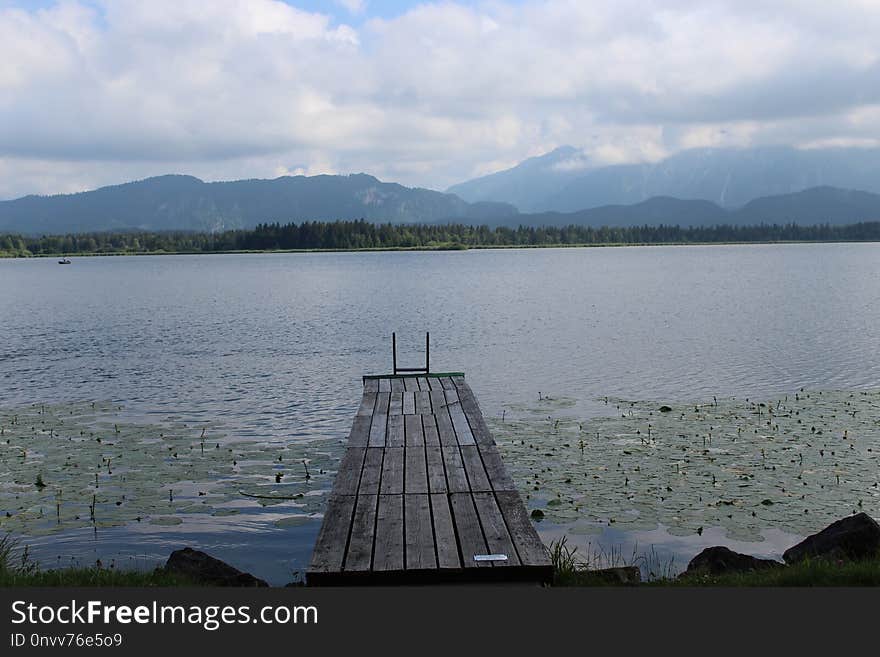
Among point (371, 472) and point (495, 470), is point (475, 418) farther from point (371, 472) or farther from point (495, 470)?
point (371, 472)

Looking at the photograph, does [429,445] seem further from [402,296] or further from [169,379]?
[402,296]

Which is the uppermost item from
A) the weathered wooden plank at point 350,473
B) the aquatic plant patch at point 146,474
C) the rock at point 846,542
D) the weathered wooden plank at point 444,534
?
the weathered wooden plank at point 444,534

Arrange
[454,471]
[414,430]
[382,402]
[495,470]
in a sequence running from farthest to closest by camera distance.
Answer: [382,402]
[414,430]
[454,471]
[495,470]

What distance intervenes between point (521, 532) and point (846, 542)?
581cm

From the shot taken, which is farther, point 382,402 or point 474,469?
point 382,402

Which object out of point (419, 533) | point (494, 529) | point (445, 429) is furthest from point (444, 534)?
point (445, 429)

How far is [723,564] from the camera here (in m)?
12.7

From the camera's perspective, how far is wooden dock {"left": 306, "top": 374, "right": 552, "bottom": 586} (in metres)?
10.4

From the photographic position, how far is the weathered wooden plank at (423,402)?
22.0 meters

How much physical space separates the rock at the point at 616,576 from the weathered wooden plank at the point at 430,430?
20.2 feet

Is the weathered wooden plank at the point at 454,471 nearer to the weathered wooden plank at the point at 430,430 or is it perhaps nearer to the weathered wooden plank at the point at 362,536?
the weathered wooden plank at the point at 430,430

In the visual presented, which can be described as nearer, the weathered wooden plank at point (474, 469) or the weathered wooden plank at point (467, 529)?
the weathered wooden plank at point (467, 529)

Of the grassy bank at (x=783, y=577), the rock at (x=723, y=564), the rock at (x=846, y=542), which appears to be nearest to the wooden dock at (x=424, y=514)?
the grassy bank at (x=783, y=577)

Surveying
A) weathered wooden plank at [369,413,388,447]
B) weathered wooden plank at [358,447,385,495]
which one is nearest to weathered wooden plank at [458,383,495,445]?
weathered wooden plank at [369,413,388,447]
